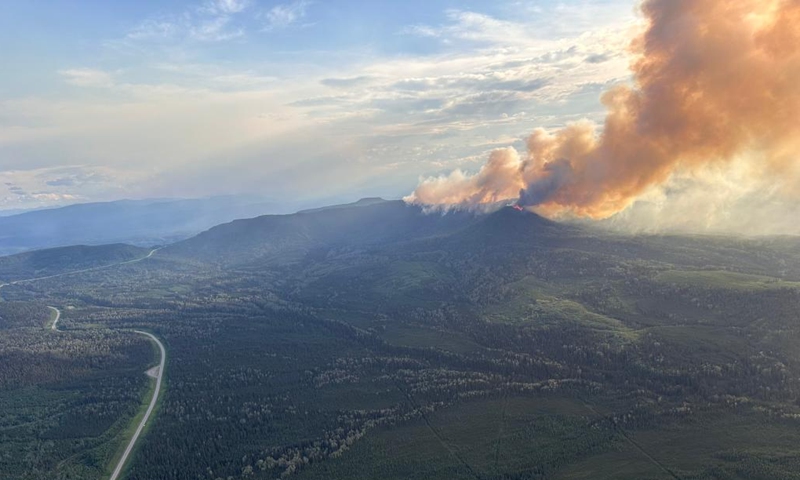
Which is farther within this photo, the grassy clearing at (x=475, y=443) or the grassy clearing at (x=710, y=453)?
the grassy clearing at (x=475, y=443)

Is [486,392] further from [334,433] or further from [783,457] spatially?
[783,457]

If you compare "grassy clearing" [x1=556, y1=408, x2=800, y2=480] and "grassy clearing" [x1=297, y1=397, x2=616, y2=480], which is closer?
"grassy clearing" [x1=556, y1=408, x2=800, y2=480]

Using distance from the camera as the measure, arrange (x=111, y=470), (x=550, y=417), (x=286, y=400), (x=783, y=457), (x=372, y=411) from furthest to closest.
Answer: (x=286, y=400)
(x=372, y=411)
(x=550, y=417)
(x=111, y=470)
(x=783, y=457)

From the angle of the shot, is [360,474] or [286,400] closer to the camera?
[360,474]

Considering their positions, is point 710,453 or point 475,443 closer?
point 710,453

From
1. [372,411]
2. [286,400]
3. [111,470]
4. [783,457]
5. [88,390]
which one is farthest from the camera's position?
[88,390]

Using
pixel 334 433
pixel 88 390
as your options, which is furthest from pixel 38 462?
pixel 334 433

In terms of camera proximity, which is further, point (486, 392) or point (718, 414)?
point (486, 392)

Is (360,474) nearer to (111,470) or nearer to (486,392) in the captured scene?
(486,392)

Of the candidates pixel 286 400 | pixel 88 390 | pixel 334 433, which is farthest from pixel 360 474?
pixel 88 390

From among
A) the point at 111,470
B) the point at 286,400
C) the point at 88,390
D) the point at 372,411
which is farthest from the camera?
the point at 88,390
